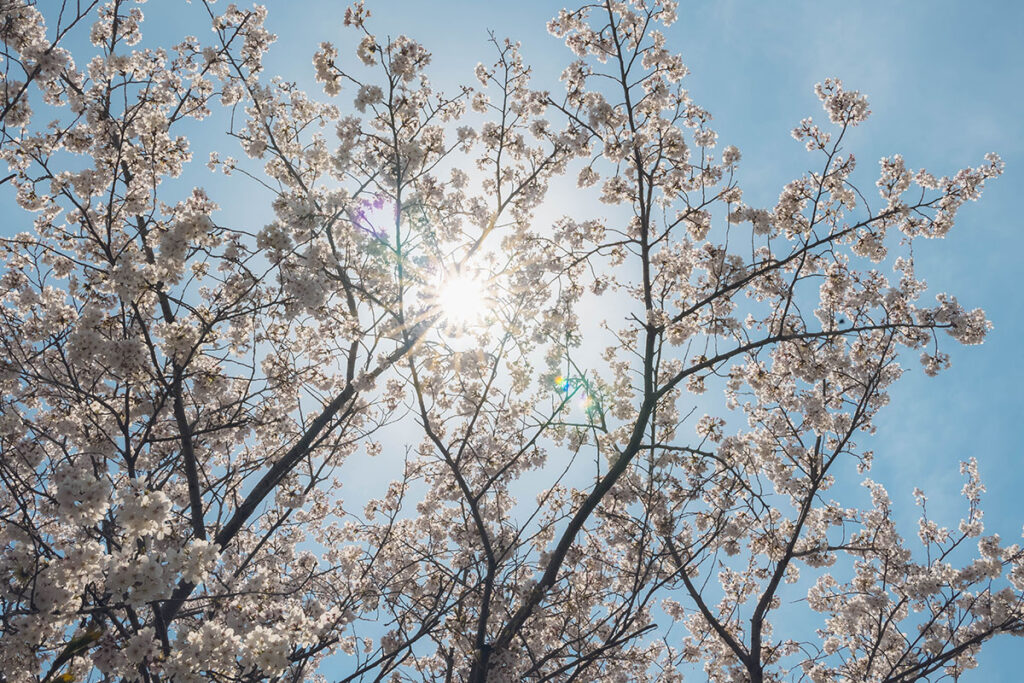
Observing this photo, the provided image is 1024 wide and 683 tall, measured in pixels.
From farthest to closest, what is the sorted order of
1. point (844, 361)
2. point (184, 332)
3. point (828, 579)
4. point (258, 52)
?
point (828, 579), point (844, 361), point (258, 52), point (184, 332)

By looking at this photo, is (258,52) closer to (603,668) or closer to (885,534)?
(603,668)

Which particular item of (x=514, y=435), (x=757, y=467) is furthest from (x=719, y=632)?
(x=514, y=435)

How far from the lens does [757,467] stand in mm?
8430

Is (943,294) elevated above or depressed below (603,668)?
above

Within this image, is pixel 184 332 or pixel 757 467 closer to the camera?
pixel 184 332

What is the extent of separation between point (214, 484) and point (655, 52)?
24.4 ft

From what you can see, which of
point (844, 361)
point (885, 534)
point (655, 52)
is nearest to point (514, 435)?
point (844, 361)

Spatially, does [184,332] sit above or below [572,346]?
below

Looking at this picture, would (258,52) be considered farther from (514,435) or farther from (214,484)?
(514,435)

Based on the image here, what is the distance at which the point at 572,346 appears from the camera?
773 centimetres

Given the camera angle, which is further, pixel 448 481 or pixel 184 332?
pixel 448 481

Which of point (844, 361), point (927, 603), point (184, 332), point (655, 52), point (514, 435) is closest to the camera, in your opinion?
point (184, 332)

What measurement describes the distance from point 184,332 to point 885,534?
37.0ft

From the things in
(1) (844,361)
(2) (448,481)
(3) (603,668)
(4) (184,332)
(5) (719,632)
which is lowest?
(3) (603,668)
